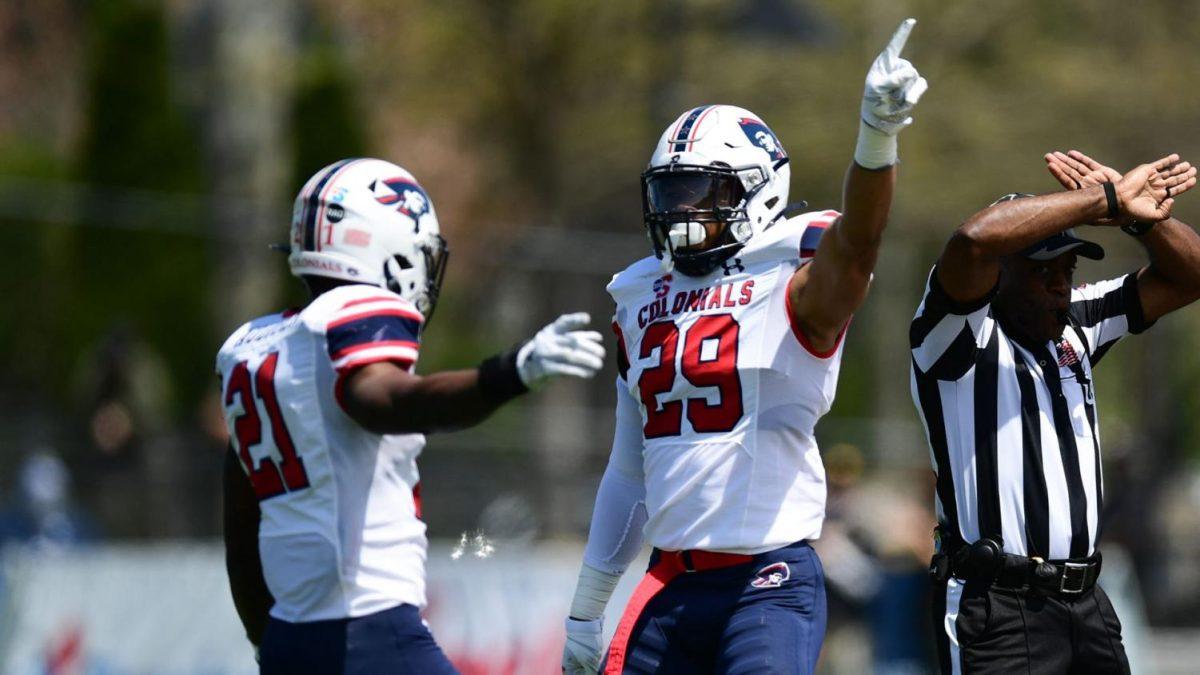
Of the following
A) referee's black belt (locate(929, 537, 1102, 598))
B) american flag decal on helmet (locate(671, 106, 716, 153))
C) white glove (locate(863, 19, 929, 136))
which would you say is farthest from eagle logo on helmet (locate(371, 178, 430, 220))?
referee's black belt (locate(929, 537, 1102, 598))

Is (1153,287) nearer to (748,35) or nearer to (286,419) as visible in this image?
(286,419)

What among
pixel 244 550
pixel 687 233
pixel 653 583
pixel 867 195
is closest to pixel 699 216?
pixel 687 233

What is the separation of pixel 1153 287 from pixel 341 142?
16.1m

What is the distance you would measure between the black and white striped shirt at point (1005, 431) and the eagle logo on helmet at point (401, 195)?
5.05ft

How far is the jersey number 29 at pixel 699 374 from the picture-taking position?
5.15m

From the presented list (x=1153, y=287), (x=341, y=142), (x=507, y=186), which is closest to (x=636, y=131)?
(x=507, y=186)

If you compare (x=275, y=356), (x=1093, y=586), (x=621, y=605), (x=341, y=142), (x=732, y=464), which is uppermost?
(x=341, y=142)

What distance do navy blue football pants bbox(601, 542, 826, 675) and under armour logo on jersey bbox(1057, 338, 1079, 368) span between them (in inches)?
40.1

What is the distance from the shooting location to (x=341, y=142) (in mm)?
20953

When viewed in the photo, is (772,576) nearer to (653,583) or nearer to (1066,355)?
(653,583)

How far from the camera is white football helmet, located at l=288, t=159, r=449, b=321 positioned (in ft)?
15.8

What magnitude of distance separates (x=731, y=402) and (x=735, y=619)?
63 centimetres

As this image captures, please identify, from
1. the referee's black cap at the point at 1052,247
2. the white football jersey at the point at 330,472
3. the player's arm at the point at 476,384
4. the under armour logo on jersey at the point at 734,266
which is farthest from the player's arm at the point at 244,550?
the referee's black cap at the point at 1052,247

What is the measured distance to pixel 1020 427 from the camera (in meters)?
5.32
